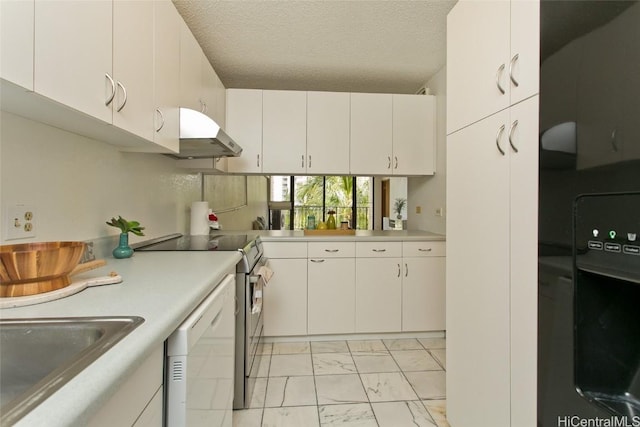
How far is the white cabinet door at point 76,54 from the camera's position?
781mm

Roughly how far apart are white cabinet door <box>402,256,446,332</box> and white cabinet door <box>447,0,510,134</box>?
1.46 meters

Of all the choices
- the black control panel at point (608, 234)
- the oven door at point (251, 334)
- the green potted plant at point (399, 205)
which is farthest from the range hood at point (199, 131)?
the green potted plant at point (399, 205)

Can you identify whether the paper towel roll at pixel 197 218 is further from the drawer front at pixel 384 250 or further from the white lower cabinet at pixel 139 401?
the white lower cabinet at pixel 139 401

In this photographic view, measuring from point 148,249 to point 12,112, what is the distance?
0.88 metres

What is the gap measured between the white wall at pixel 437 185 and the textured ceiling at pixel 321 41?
0.55 ft

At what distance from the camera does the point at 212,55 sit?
8.35 feet

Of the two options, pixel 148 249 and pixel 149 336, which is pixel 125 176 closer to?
pixel 148 249

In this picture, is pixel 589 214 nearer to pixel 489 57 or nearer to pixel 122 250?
pixel 489 57

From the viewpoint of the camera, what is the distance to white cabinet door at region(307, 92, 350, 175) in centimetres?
284

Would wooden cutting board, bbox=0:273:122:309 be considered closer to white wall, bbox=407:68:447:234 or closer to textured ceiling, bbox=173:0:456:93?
textured ceiling, bbox=173:0:456:93

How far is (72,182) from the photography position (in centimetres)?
128

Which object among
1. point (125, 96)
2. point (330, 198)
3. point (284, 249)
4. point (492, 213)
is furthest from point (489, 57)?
point (330, 198)

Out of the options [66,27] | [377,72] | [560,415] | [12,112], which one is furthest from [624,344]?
[377,72]

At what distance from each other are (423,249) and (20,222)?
2533mm
